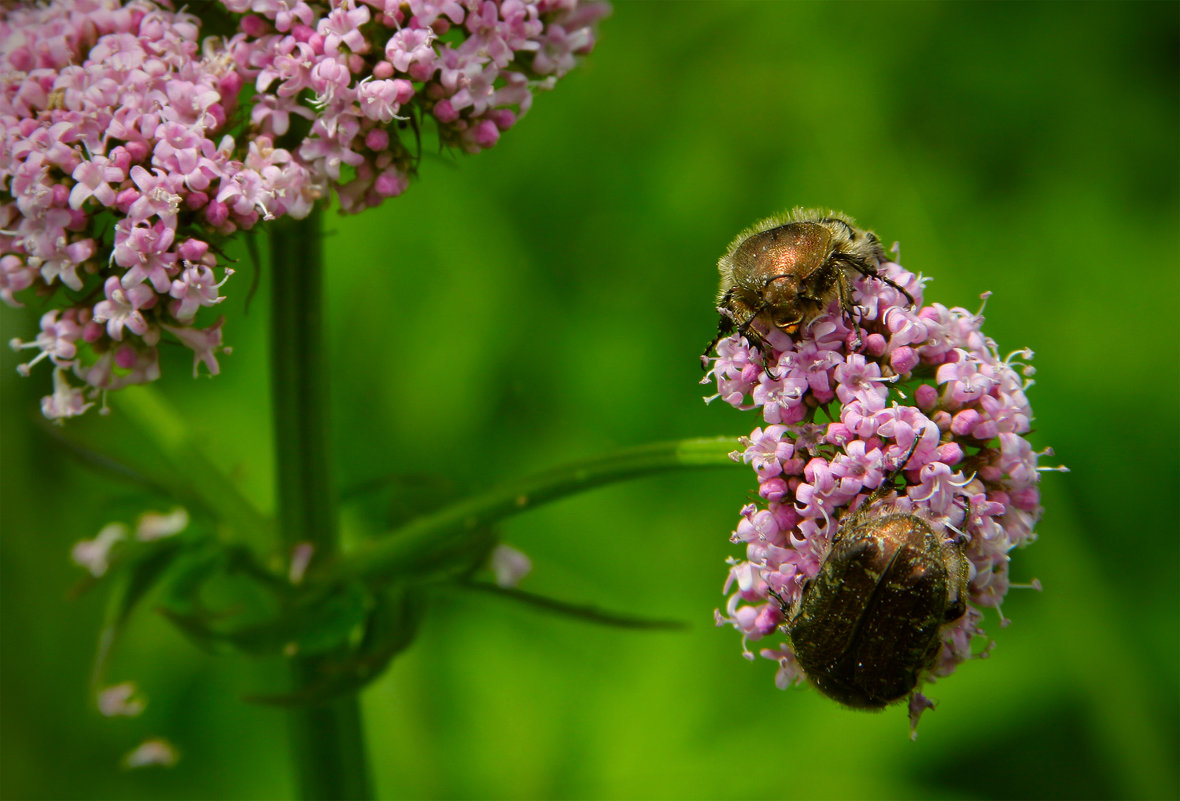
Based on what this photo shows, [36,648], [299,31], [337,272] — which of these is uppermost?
[299,31]

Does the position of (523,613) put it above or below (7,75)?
below

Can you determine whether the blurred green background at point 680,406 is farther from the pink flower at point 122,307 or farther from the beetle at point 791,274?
the pink flower at point 122,307

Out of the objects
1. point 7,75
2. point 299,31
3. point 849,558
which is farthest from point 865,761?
point 7,75

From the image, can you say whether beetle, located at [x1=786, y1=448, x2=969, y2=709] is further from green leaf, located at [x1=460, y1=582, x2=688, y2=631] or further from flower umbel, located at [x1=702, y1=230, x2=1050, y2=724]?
green leaf, located at [x1=460, y1=582, x2=688, y2=631]

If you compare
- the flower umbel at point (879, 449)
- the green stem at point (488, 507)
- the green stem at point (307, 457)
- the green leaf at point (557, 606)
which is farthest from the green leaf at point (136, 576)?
the flower umbel at point (879, 449)

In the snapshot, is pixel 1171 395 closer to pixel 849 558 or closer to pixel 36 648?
pixel 849 558

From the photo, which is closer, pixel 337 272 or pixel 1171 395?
pixel 1171 395

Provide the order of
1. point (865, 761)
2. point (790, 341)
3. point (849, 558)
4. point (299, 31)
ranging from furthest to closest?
point (865, 761) → point (299, 31) → point (790, 341) → point (849, 558)
